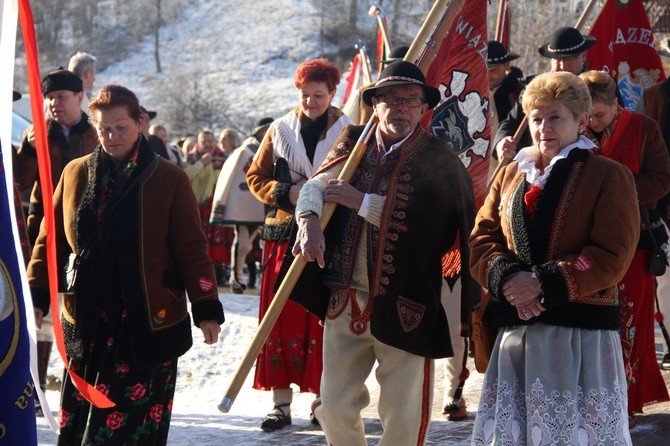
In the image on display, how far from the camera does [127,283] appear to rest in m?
5.63

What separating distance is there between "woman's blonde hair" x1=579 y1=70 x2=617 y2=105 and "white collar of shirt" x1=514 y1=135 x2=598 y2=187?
46.5 inches

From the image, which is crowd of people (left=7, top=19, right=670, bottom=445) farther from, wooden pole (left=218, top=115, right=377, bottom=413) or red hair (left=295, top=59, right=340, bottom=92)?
red hair (left=295, top=59, right=340, bottom=92)

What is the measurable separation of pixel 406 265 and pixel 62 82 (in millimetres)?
2941

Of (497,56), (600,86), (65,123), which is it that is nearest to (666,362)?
(497,56)

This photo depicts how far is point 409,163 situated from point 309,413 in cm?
277

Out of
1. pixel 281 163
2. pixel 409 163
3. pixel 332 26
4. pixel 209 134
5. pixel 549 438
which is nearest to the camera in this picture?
pixel 549 438

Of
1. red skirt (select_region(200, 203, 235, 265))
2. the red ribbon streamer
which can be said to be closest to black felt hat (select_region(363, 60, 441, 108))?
the red ribbon streamer

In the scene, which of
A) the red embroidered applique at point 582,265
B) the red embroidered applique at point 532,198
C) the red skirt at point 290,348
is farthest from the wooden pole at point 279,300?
the red skirt at point 290,348

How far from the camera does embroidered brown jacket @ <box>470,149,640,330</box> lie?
492 centimetres

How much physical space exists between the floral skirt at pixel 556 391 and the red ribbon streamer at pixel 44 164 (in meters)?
1.60

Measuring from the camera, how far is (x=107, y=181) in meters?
5.80

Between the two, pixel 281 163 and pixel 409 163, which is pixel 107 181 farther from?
pixel 281 163

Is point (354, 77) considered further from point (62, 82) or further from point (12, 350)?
point (12, 350)

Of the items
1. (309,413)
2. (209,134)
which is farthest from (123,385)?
(209,134)
